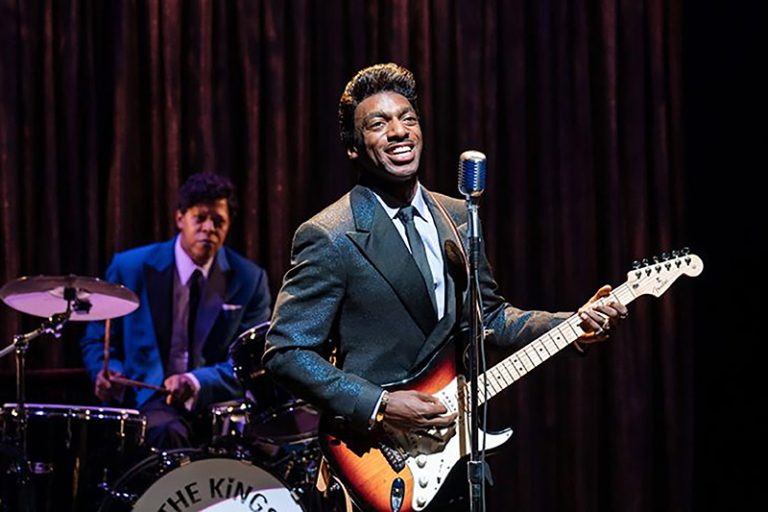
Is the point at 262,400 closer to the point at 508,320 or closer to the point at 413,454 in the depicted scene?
the point at 508,320

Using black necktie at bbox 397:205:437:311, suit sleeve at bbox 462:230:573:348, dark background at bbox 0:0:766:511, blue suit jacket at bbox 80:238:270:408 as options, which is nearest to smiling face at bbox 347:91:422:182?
black necktie at bbox 397:205:437:311

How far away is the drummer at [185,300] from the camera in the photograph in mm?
5801

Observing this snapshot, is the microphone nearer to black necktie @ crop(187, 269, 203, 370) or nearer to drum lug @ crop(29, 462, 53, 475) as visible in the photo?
drum lug @ crop(29, 462, 53, 475)

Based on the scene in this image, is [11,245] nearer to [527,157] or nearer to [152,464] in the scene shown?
[152,464]

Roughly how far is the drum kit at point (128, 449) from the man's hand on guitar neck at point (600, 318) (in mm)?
1933

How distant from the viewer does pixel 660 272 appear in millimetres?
3648

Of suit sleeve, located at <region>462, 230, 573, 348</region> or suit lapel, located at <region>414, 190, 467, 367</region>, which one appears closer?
suit lapel, located at <region>414, 190, 467, 367</region>

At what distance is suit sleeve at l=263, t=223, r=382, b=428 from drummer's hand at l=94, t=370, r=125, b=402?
Result: 2450 mm

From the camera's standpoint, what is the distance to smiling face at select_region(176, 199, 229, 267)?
5.74 meters

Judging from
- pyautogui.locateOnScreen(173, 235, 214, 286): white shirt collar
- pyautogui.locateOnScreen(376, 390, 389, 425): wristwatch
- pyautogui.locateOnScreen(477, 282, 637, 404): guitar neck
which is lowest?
pyautogui.locateOnScreen(376, 390, 389, 425): wristwatch

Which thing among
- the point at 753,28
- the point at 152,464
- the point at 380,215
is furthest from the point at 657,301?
the point at 380,215

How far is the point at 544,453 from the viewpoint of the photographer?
247 inches

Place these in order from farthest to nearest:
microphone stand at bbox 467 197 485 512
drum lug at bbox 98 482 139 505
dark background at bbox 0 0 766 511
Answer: dark background at bbox 0 0 766 511 < drum lug at bbox 98 482 139 505 < microphone stand at bbox 467 197 485 512

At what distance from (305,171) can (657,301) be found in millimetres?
1980
